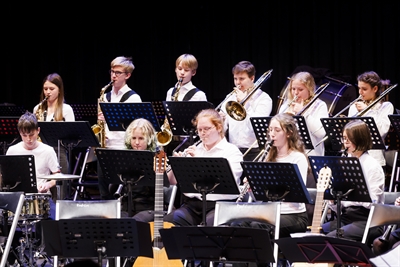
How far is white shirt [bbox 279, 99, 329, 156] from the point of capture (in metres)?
7.41

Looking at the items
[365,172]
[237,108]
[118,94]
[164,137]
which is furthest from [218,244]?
[118,94]

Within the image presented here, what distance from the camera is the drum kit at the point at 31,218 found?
639 cm

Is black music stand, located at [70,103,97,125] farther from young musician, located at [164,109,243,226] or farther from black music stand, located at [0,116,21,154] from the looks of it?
young musician, located at [164,109,243,226]

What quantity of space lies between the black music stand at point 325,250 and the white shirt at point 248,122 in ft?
10.6

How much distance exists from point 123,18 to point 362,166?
660cm

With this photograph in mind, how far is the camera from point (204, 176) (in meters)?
5.74

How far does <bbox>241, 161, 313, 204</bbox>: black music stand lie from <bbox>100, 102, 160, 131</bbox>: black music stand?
1943mm

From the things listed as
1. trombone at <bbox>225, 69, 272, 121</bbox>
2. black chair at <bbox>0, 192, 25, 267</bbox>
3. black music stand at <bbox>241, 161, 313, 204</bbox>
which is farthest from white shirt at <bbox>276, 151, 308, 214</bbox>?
A: black chair at <bbox>0, 192, 25, 267</bbox>

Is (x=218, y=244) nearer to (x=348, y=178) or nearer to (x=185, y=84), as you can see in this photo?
(x=348, y=178)

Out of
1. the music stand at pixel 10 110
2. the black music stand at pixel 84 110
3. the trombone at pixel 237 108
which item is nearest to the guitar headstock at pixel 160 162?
the trombone at pixel 237 108

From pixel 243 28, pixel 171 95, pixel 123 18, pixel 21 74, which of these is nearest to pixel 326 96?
pixel 171 95

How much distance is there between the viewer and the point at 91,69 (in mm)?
11711

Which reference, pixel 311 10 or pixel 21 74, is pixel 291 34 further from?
pixel 21 74

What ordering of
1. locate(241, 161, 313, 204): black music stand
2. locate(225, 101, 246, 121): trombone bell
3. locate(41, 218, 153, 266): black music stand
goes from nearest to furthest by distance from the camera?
locate(41, 218, 153, 266): black music stand, locate(241, 161, 313, 204): black music stand, locate(225, 101, 246, 121): trombone bell
